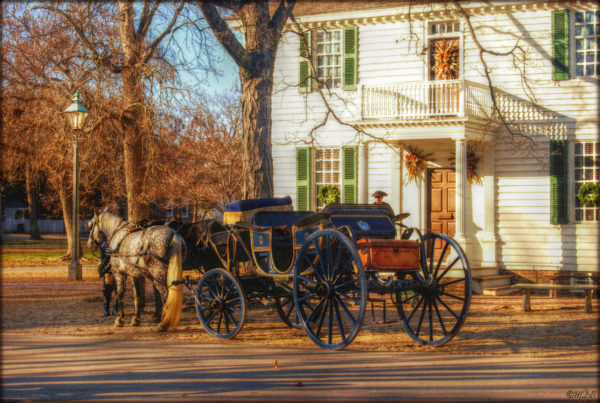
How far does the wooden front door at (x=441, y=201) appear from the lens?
62.9ft

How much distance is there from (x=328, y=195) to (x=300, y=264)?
10981 millimetres

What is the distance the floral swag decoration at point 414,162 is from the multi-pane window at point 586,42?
4.37 meters

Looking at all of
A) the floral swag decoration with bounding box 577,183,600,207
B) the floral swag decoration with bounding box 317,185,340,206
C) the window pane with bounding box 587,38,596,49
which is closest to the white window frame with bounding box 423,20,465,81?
the window pane with bounding box 587,38,596,49

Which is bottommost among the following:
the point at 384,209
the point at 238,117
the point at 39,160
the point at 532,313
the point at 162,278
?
the point at 532,313

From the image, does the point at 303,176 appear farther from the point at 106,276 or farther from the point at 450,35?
the point at 106,276

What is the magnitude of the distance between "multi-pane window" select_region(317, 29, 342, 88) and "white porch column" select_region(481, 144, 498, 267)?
4.67m

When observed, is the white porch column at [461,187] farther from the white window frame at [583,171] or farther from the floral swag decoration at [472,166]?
the white window frame at [583,171]

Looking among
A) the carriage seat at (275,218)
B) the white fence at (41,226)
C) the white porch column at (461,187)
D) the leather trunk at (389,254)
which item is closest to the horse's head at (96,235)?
the carriage seat at (275,218)

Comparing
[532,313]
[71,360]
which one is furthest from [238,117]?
[71,360]

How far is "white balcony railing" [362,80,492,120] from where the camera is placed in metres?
17.7

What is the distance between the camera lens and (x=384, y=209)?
952 cm

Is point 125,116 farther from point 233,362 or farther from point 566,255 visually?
A: point 566,255

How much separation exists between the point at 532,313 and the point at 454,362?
6.03 meters

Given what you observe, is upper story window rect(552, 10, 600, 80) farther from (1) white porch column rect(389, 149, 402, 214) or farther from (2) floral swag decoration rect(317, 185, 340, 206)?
(2) floral swag decoration rect(317, 185, 340, 206)
